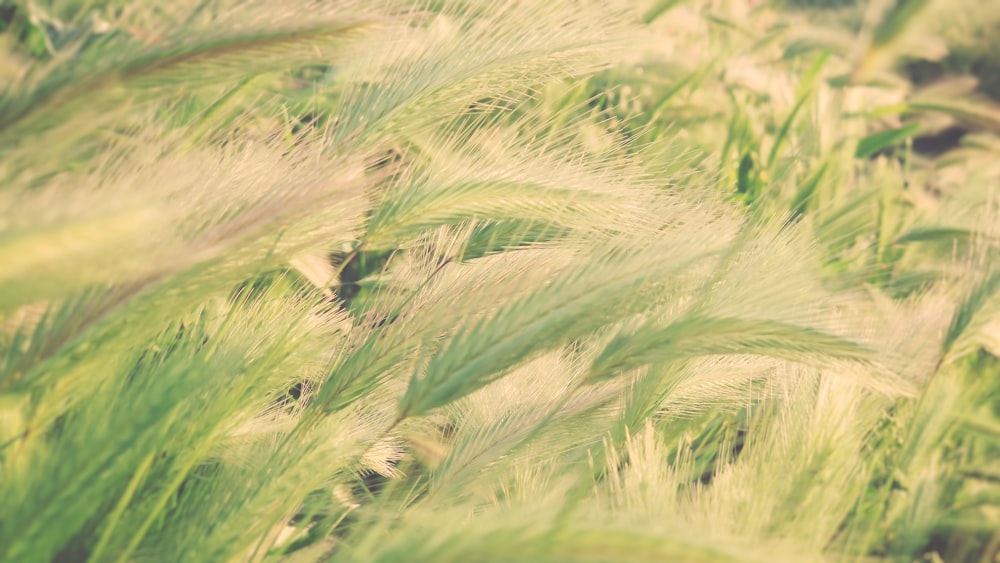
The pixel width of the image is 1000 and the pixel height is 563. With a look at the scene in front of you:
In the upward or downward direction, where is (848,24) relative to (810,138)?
upward

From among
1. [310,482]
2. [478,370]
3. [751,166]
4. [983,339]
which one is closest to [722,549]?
[478,370]

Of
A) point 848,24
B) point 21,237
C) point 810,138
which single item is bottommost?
point 810,138

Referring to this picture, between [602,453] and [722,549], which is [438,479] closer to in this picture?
[602,453]

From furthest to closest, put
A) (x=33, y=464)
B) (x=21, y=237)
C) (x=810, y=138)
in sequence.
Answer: (x=810, y=138), (x=33, y=464), (x=21, y=237)

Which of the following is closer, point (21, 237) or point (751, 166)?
point (21, 237)

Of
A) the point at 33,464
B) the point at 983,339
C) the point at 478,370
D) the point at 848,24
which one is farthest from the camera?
the point at 848,24

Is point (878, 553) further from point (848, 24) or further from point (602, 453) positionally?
point (848, 24)

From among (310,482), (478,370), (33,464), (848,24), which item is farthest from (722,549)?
(848,24)
